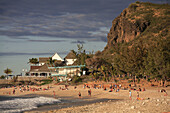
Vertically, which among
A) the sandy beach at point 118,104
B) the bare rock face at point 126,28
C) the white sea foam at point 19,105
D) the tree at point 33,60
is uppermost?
the bare rock face at point 126,28

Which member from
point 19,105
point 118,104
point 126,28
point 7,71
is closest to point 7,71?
point 7,71

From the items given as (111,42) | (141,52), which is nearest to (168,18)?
(111,42)

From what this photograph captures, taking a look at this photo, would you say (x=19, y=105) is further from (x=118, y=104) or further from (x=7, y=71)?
(x=7, y=71)

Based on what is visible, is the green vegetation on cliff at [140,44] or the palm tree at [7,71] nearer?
the green vegetation on cliff at [140,44]

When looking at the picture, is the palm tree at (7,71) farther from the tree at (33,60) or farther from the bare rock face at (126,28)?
the bare rock face at (126,28)

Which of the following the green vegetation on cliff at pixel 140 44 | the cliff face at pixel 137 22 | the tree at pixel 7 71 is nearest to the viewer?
the green vegetation on cliff at pixel 140 44

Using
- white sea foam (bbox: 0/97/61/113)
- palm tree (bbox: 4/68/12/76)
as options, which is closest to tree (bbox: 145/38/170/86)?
white sea foam (bbox: 0/97/61/113)

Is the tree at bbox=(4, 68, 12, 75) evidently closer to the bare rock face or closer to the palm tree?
the palm tree

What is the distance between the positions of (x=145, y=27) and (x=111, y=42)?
25.0 meters

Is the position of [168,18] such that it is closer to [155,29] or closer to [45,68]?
[155,29]

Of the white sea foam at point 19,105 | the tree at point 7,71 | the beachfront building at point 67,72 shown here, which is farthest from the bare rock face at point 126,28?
the white sea foam at point 19,105

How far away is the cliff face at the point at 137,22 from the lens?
100863 millimetres

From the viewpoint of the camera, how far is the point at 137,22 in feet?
350

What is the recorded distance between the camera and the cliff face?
10086cm
